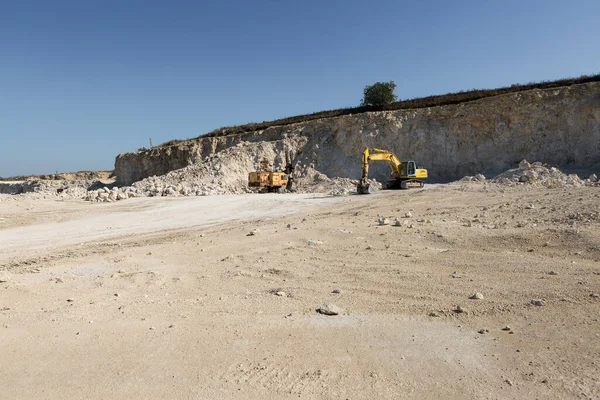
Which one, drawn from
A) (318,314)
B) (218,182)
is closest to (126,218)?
(318,314)

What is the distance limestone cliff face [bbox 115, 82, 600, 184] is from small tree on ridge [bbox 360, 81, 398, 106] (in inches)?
367

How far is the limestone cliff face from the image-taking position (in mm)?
22062

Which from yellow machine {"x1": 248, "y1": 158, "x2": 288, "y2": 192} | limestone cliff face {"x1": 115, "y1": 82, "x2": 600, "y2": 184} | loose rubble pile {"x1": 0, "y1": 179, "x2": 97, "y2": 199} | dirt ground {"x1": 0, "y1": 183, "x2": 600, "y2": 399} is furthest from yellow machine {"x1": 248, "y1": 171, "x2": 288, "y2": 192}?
loose rubble pile {"x1": 0, "y1": 179, "x2": 97, "y2": 199}

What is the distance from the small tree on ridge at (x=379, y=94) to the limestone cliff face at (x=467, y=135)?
932cm

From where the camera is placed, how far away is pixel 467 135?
25031mm

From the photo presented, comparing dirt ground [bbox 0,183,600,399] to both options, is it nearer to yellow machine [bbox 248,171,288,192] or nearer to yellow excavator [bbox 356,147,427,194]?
yellow excavator [bbox 356,147,427,194]

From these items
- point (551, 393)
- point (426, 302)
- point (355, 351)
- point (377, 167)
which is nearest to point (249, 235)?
point (426, 302)

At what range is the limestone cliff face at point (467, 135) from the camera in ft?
72.4

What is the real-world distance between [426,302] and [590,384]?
189cm

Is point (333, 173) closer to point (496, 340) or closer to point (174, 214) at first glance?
point (174, 214)

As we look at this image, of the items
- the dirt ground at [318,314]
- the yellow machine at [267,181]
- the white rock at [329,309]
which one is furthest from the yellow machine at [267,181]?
the white rock at [329,309]

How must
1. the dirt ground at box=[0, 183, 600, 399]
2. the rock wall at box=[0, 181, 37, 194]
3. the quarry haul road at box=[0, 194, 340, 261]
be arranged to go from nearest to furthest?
the dirt ground at box=[0, 183, 600, 399] < the quarry haul road at box=[0, 194, 340, 261] < the rock wall at box=[0, 181, 37, 194]

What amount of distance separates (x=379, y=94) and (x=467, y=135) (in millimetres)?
13566

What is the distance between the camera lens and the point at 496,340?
374cm
